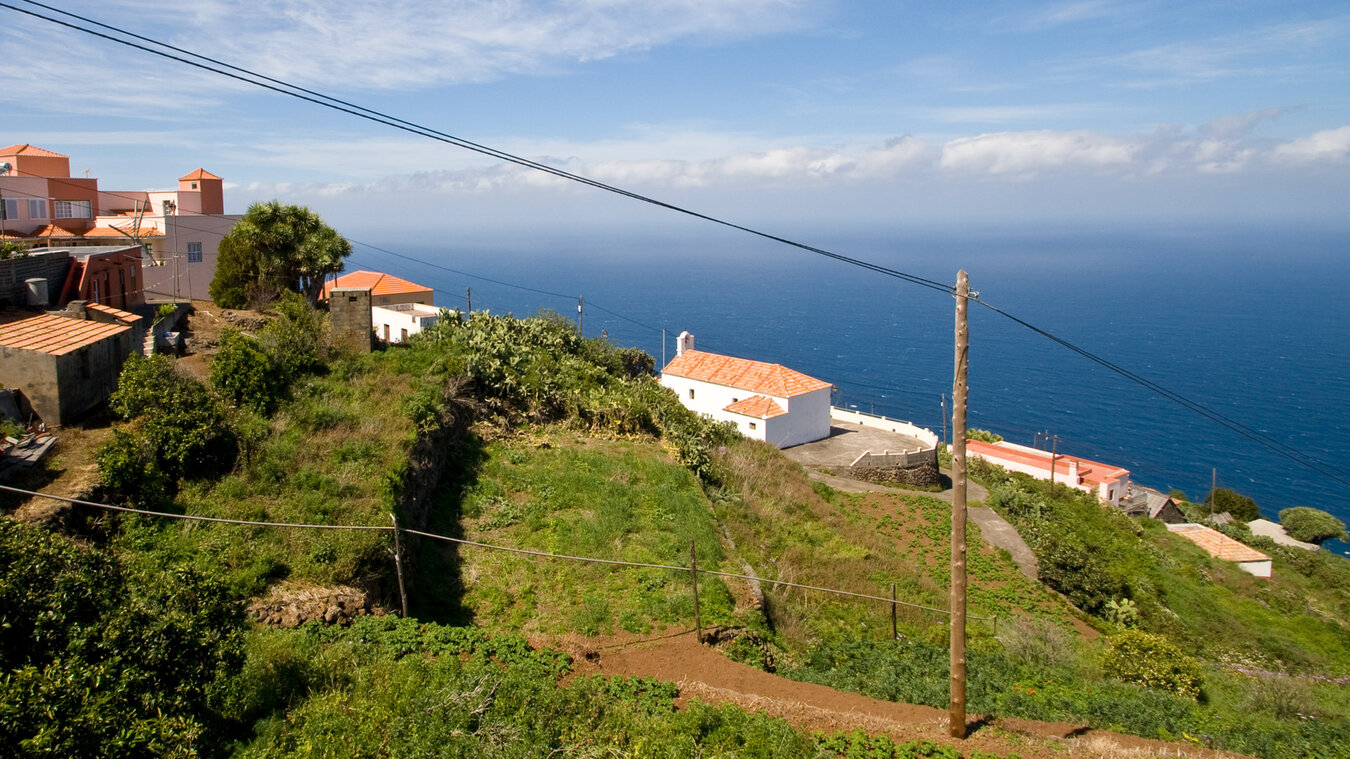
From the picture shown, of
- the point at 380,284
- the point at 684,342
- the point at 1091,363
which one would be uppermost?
the point at 380,284

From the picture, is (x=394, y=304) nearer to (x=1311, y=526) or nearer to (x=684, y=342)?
(x=684, y=342)

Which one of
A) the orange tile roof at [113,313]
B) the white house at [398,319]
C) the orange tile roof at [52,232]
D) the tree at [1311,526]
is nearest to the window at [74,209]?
the orange tile roof at [52,232]

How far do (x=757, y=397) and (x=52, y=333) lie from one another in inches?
1148

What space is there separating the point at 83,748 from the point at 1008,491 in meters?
35.0

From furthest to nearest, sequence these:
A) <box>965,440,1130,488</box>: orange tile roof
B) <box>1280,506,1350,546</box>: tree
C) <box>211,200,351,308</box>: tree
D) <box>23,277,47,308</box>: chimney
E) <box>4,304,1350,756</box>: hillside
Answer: <box>1280,506,1350,546</box>: tree → <box>965,440,1130,488</box>: orange tile roof → <box>211,200,351,308</box>: tree → <box>23,277,47,308</box>: chimney → <box>4,304,1350,756</box>: hillside

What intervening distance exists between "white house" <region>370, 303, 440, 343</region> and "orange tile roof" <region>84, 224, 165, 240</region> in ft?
32.0

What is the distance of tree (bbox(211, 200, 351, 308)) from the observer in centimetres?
2647

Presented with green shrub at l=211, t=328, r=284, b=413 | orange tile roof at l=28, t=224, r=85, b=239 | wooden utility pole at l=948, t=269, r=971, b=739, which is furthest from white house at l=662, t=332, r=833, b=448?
orange tile roof at l=28, t=224, r=85, b=239

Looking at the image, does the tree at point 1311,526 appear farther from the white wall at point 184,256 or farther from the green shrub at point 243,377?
the white wall at point 184,256

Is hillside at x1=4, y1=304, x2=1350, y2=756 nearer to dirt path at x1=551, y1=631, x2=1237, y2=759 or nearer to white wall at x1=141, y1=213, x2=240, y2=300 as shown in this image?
dirt path at x1=551, y1=631, x2=1237, y2=759

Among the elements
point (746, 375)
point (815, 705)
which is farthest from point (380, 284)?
point (815, 705)

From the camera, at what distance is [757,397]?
39.2 meters

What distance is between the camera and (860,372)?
107875 millimetres

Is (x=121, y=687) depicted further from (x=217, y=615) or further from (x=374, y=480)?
(x=374, y=480)
